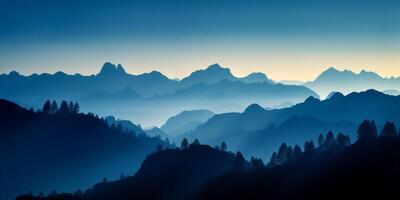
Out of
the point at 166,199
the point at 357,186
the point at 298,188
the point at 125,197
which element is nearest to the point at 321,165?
the point at 298,188

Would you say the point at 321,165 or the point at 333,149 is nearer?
the point at 321,165

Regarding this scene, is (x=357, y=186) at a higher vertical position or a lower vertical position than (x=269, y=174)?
lower

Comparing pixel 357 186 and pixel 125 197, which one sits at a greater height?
pixel 125 197

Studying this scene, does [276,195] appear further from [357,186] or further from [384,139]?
[384,139]

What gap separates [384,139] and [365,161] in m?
13.5

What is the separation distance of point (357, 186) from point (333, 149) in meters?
43.1

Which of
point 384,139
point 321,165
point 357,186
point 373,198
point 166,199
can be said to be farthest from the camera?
point 166,199

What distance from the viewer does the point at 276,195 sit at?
158500mm

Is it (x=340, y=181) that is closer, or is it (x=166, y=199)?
(x=340, y=181)

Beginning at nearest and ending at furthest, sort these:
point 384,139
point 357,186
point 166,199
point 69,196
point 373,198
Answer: point 373,198 < point 357,186 < point 384,139 < point 69,196 < point 166,199

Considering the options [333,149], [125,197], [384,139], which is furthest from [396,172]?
[125,197]

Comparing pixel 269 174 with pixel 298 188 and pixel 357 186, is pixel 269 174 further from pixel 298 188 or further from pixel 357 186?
pixel 357 186

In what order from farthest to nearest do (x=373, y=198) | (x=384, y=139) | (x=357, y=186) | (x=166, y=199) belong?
(x=166, y=199), (x=384, y=139), (x=357, y=186), (x=373, y=198)

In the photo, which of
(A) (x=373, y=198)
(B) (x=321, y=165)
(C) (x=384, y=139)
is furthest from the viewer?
(B) (x=321, y=165)
